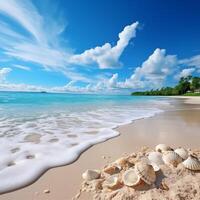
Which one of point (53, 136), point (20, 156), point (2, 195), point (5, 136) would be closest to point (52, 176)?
point (2, 195)

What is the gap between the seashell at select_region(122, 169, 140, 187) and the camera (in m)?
2.06

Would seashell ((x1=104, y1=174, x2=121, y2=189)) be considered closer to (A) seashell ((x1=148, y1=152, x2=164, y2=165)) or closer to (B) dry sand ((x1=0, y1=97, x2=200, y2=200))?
(B) dry sand ((x1=0, y1=97, x2=200, y2=200))

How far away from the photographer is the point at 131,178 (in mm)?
2133

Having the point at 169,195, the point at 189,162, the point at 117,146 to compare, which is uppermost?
the point at 189,162

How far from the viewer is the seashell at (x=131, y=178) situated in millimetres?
2062

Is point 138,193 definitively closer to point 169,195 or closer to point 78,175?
point 169,195

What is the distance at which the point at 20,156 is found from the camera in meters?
3.48

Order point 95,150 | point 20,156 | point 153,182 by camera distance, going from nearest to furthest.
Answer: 1. point 153,182
2. point 20,156
3. point 95,150

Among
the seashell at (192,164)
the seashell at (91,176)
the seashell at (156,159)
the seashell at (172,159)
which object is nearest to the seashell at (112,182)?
the seashell at (91,176)

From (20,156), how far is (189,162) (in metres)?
3.25

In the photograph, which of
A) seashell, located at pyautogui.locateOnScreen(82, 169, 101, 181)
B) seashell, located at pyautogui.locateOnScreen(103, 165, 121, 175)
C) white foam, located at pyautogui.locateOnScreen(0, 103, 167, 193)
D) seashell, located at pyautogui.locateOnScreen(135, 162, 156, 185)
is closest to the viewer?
seashell, located at pyautogui.locateOnScreen(135, 162, 156, 185)

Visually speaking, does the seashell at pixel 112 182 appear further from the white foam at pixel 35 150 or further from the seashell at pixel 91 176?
the white foam at pixel 35 150

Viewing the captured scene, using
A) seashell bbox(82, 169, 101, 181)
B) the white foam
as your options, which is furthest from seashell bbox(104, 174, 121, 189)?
the white foam

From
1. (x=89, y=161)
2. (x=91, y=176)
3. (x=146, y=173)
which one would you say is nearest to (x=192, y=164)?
(x=146, y=173)
